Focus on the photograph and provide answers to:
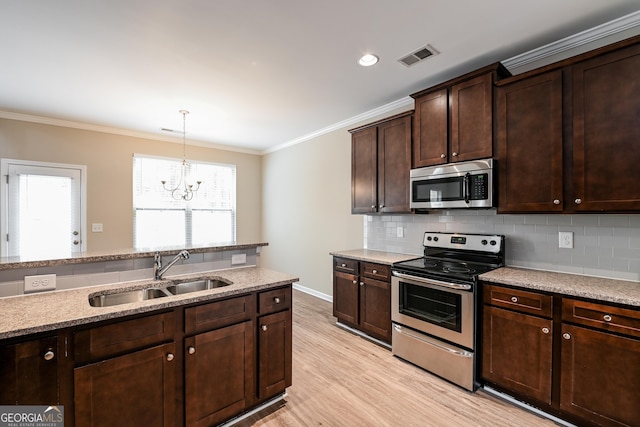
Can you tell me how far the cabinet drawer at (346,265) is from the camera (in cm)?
336

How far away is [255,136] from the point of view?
5242mm

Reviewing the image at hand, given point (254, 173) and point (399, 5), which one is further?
point (254, 173)

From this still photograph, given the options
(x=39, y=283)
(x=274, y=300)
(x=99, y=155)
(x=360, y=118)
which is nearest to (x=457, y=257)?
(x=274, y=300)

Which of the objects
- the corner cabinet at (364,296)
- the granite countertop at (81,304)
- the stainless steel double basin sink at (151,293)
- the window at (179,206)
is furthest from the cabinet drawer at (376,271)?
the window at (179,206)

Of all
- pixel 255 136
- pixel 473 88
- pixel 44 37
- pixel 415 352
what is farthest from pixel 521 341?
pixel 255 136

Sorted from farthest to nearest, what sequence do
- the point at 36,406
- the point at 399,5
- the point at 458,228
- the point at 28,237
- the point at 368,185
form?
the point at 28,237 < the point at 368,185 < the point at 458,228 < the point at 399,5 < the point at 36,406

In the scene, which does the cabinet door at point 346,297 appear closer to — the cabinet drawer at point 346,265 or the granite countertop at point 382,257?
the cabinet drawer at point 346,265

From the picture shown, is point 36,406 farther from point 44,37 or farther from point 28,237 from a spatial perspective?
point 28,237

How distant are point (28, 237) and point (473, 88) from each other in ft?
19.7

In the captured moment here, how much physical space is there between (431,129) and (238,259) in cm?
229

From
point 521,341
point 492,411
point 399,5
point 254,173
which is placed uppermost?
point 399,5

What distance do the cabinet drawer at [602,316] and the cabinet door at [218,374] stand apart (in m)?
2.15

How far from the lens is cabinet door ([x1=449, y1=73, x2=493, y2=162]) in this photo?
8.11 ft

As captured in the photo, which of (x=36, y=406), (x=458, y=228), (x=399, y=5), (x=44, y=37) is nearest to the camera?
(x=36, y=406)
